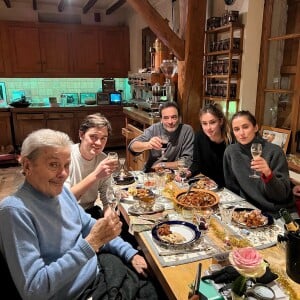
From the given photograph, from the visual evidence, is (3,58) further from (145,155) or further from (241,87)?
(241,87)

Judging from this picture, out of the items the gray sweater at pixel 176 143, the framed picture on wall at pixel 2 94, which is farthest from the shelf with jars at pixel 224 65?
the framed picture on wall at pixel 2 94

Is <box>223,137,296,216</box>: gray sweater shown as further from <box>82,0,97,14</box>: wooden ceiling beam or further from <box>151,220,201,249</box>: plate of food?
<box>82,0,97,14</box>: wooden ceiling beam

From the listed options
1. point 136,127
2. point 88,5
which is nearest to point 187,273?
point 136,127

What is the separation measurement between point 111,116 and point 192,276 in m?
4.98

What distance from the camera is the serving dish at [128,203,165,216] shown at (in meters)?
1.58

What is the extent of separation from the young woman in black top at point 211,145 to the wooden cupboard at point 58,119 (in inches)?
142

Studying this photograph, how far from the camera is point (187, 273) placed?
1106 millimetres

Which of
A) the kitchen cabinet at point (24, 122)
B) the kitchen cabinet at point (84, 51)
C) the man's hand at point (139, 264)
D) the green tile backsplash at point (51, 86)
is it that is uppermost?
the kitchen cabinet at point (84, 51)

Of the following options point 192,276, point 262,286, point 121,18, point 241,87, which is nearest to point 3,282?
point 192,276

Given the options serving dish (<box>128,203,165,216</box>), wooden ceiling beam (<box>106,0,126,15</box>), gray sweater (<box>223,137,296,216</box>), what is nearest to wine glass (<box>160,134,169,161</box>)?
gray sweater (<box>223,137,296,216</box>)

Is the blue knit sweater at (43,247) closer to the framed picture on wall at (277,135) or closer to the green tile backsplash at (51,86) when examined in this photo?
the framed picture on wall at (277,135)

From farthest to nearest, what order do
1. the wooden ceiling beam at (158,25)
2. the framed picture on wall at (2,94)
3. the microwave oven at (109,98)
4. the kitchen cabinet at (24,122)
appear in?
the microwave oven at (109,98) → the framed picture on wall at (2,94) → the kitchen cabinet at (24,122) → the wooden ceiling beam at (158,25)

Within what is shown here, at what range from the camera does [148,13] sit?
10.2 ft

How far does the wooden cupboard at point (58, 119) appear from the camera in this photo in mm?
5320
